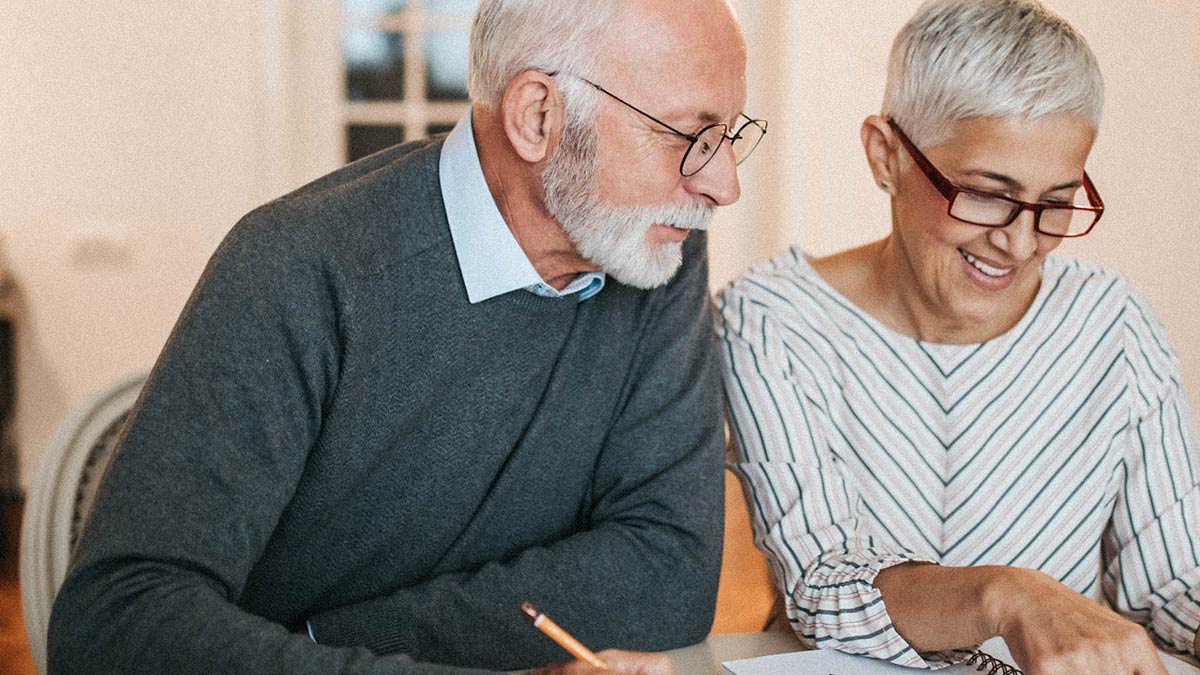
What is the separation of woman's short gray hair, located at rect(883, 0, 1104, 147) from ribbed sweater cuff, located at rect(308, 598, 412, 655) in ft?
2.78

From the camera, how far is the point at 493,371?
4.50 feet

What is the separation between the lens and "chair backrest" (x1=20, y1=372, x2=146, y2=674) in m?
1.41

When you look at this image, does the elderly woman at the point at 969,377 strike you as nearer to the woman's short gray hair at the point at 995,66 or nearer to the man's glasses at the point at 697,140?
the woman's short gray hair at the point at 995,66

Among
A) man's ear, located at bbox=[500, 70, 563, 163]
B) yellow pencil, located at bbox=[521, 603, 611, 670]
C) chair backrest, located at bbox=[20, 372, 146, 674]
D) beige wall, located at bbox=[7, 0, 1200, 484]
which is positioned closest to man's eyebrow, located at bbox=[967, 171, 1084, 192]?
man's ear, located at bbox=[500, 70, 563, 163]

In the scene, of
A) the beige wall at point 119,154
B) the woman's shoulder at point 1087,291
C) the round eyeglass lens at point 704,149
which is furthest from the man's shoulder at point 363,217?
the beige wall at point 119,154

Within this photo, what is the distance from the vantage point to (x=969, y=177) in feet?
4.64

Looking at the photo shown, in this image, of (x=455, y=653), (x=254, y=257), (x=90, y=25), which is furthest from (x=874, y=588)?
(x=90, y=25)

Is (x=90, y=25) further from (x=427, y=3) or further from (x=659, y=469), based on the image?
(x=659, y=469)

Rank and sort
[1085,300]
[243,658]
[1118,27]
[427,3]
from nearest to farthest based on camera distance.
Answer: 1. [243,658]
2. [1085,300]
3. [1118,27]
4. [427,3]

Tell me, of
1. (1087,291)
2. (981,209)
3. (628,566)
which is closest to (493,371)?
(628,566)

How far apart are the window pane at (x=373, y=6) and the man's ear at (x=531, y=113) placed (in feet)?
11.5

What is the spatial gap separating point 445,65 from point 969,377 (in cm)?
359

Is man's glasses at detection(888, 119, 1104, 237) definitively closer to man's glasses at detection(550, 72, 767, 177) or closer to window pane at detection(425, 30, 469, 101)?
man's glasses at detection(550, 72, 767, 177)

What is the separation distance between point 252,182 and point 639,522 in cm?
345
